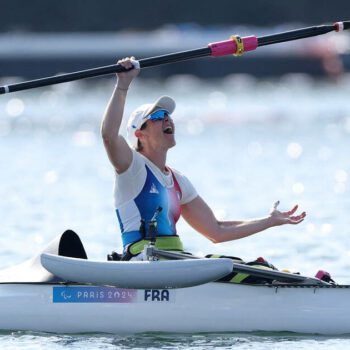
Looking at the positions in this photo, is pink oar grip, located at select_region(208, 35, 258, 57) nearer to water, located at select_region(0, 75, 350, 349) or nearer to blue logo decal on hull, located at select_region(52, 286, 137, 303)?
blue logo decal on hull, located at select_region(52, 286, 137, 303)

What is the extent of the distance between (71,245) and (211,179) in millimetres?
17075

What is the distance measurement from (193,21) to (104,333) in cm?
10832

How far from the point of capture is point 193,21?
393 feet

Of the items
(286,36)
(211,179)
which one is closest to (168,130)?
(286,36)

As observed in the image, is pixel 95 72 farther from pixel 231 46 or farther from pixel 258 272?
pixel 258 272

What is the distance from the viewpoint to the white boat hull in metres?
12.2

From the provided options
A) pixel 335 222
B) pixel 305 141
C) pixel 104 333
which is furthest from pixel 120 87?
pixel 305 141

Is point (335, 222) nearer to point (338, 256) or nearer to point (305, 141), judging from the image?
point (338, 256)

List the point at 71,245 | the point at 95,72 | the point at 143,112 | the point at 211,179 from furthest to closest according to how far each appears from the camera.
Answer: the point at 211,179 < the point at 95,72 < the point at 71,245 < the point at 143,112

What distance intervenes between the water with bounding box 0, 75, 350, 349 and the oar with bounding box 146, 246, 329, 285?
1.60ft

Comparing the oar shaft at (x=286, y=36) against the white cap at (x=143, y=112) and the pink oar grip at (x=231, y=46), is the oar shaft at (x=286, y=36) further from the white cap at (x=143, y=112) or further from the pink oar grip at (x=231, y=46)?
the white cap at (x=143, y=112)

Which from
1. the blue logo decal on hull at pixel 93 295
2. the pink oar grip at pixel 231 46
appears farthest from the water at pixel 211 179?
the pink oar grip at pixel 231 46

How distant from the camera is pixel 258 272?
12.1 metres

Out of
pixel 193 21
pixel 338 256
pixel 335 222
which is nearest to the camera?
pixel 338 256
